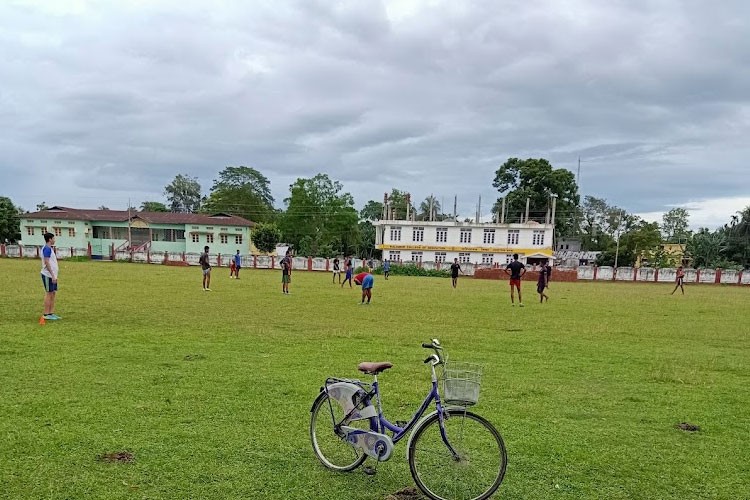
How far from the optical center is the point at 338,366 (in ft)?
26.2

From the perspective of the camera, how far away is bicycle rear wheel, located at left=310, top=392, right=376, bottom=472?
453 cm

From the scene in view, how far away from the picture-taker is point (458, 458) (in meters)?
4.21

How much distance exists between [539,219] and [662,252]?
1593 centimetres

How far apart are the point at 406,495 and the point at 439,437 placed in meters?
0.54

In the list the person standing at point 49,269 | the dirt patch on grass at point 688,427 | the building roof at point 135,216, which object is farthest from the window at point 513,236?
the dirt patch on grass at point 688,427

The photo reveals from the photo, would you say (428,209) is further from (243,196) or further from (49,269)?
(49,269)

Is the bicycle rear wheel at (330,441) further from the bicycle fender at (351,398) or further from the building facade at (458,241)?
the building facade at (458,241)

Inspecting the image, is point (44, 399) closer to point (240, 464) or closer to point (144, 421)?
point (144, 421)

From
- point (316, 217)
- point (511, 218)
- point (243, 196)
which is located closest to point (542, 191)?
point (511, 218)

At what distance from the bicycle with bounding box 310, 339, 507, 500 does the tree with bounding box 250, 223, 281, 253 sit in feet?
198

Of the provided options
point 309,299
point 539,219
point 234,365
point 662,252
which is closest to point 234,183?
point 539,219

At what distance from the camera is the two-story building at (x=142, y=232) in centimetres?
6031

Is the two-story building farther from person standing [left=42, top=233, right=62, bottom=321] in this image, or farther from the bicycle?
the bicycle

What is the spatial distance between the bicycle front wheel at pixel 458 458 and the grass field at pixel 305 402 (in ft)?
0.86
